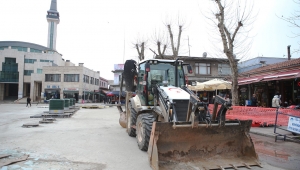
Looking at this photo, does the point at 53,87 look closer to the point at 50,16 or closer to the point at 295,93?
the point at 50,16

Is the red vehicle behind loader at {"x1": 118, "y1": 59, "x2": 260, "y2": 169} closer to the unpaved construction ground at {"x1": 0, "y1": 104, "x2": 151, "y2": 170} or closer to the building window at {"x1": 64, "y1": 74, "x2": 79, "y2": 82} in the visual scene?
the unpaved construction ground at {"x1": 0, "y1": 104, "x2": 151, "y2": 170}

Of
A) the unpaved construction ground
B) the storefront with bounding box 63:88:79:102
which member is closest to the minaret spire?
the storefront with bounding box 63:88:79:102

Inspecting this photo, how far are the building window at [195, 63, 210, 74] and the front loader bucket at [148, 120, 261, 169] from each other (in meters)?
26.6

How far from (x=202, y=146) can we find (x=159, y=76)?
2.93m

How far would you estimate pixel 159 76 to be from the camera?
23.8ft

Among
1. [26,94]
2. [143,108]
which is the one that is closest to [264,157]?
[143,108]

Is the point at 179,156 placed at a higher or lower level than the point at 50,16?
lower

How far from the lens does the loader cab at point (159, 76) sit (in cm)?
712

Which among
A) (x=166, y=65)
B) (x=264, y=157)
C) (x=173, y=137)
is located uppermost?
(x=166, y=65)

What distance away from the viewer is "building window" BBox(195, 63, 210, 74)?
103 feet

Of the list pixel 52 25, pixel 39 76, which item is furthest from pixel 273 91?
pixel 52 25

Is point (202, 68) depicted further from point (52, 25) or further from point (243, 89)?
point (52, 25)

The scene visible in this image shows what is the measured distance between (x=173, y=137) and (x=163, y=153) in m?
0.41

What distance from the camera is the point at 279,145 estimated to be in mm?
7211
